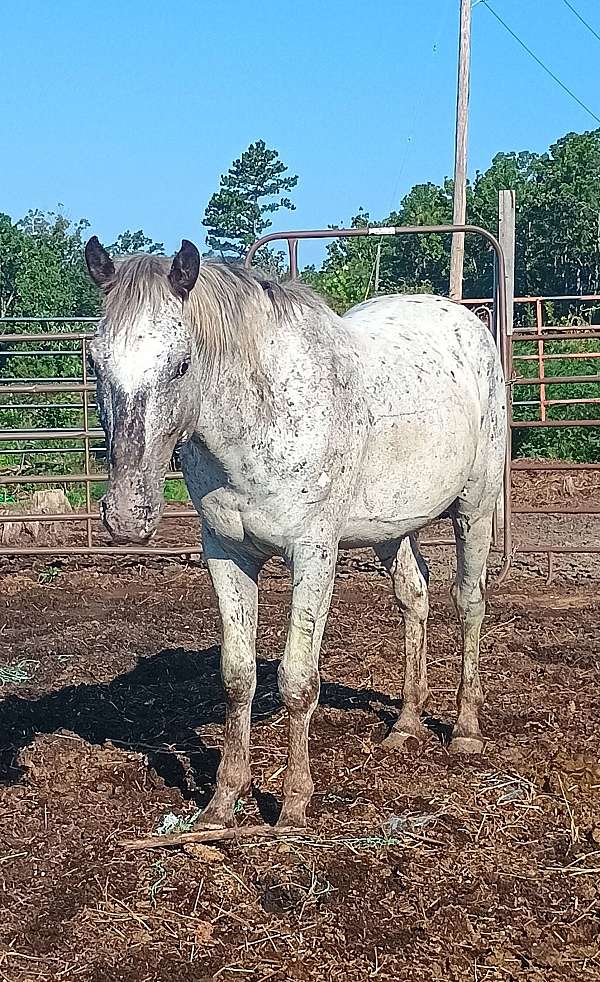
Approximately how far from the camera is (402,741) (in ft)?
16.1

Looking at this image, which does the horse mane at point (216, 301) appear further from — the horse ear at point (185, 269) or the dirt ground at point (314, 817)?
the dirt ground at point (314, 817)

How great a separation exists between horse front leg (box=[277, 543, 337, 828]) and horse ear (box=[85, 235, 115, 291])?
Result: 1.21 meters

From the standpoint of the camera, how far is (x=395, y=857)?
3689 millimetres

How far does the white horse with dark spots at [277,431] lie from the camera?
3129 mm

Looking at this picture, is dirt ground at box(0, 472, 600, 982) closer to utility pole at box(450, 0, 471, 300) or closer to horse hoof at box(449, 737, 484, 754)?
horse hoof at box(449, 737, 484, 754)

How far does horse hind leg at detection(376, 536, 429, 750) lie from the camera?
5082mm

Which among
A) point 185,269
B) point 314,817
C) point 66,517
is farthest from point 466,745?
point 66,517

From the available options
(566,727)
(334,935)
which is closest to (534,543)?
(566,727)

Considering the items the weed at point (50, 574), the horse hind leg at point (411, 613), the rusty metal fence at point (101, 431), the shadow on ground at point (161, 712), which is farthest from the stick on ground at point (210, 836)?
the weed at point (50, 574)

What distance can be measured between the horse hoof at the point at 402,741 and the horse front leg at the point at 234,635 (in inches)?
39.9

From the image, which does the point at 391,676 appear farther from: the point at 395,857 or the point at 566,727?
the point at 395,857

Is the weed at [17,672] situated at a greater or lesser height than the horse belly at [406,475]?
lesser

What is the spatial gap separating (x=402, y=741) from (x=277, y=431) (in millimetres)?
1992

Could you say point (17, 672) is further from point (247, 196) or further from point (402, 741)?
point (247, 196)
